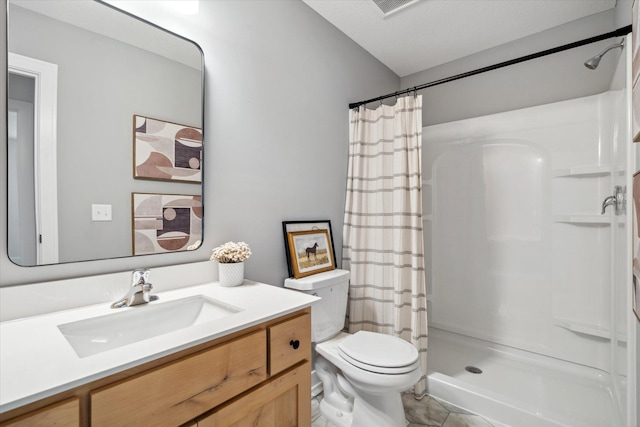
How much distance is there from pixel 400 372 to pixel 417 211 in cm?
91

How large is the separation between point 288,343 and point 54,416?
61 cm

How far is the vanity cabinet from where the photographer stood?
65 cm

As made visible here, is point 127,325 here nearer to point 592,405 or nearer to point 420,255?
point 420,255

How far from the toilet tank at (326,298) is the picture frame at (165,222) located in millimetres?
623

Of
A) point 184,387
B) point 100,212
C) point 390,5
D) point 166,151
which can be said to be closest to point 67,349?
point 184,387

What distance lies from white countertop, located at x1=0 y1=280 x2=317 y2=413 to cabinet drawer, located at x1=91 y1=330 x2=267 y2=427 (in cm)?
4

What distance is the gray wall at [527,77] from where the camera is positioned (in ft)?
6.62

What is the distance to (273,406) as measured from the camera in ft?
3.23

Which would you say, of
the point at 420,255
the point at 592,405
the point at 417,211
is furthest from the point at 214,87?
the point at 592,405

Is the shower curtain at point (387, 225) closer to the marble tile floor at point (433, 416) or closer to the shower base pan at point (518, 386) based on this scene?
the marble tile floor at point (433, 416)

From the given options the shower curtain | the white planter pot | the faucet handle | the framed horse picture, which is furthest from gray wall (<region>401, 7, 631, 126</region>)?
the faucet handle

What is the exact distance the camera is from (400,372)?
1.36 m

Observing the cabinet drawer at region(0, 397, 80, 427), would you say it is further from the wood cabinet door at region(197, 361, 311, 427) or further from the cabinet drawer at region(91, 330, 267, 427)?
the wood cabinet door at region(197, 361, 311, 427)

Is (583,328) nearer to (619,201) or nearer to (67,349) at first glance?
(619,201)
